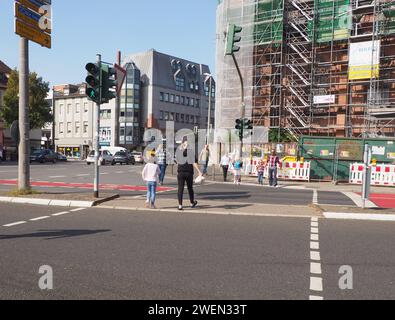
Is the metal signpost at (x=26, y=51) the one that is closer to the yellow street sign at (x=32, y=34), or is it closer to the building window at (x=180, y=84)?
the yellow street sign at (x=32, y=34)

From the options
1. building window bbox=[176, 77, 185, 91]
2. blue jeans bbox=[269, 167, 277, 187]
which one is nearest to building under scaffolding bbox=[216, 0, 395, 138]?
blue jeans bbox=[269, 167, 277, 187]

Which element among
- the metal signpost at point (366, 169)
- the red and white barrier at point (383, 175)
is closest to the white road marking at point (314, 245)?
the metal signpost at point (366, 169)

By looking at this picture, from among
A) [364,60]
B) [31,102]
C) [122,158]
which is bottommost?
[122,158]

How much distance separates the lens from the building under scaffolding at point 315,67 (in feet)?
100

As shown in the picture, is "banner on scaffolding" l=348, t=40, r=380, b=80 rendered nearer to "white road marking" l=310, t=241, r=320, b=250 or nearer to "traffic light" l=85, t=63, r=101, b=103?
"traffic light" l=85, t=63, r=101, b=103

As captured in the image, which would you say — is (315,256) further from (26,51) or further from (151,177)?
(26,51)

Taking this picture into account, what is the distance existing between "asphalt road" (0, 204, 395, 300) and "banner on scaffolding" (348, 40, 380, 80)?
2398 centimetres

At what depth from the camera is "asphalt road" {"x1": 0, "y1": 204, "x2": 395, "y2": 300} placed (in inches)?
179

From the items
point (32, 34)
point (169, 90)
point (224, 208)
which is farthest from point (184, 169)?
point (169, 90)

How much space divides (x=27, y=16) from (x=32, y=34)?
0.53 m

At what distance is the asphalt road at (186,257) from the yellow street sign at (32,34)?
5.65 m

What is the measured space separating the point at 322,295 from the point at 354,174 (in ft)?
58.5

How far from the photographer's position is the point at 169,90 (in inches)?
2840
